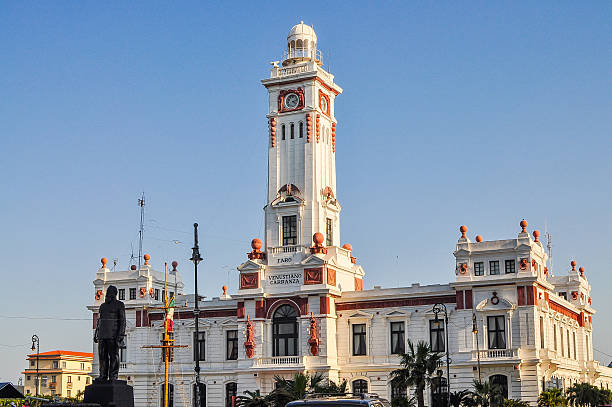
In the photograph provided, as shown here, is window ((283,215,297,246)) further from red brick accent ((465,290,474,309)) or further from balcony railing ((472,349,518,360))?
balcony railing ((472,349,518,360))

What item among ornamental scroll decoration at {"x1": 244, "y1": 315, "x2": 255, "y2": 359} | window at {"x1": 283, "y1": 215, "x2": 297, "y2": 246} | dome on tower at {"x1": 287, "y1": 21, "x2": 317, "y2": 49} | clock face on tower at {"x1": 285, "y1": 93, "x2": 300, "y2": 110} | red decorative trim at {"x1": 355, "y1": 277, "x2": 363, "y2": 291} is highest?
dome on tower at {"x1": 287, "y1": 21, "x2": 317, "y2": 49}

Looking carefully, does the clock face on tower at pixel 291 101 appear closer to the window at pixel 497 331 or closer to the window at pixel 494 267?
the window at pixel 494 267

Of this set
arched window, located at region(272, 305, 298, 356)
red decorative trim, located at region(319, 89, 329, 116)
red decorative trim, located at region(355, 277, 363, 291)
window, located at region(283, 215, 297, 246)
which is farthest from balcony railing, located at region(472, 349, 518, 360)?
red decorative trim, located at region(319, 89, 329, 116)

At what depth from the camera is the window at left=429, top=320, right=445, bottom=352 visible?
2398 inches

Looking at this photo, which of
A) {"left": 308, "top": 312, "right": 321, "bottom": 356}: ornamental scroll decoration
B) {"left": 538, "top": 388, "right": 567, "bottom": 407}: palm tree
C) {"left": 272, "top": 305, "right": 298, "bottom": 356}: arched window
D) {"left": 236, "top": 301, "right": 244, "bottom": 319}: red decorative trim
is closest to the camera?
{"left": 538, "top": 388, "right": 567, "bottom": 407}: palm tree

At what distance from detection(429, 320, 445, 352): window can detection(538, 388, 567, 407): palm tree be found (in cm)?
775

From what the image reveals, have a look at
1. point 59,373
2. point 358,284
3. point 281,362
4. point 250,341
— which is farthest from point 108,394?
point 59,373

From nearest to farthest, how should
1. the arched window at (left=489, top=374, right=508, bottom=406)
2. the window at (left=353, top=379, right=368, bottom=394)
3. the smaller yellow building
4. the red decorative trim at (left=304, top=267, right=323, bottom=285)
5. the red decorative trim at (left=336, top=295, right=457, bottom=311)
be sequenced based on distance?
the arched window at (left=489, top=374, right=508, bottom=406)
the red decorative trim at (left=336, top=295, right=457, bottom=311)
the window at (left=353, top=379, right=368, bottom=394)
the red decorative trim at (left=304, top=267, right=323, bottom=285)
the smaller yellow building

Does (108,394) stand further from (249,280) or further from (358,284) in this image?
(358,284)

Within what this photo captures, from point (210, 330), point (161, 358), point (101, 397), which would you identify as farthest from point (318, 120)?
point (101, 397)

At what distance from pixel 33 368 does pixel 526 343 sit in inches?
3081

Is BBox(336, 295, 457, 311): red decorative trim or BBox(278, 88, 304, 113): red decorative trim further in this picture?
BBox(278, 88, 304, 113): red decorative trim

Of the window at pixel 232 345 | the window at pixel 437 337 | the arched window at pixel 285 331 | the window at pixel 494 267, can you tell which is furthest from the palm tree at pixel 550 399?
the window at pixel 232 345

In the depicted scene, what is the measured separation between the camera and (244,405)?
5219 cm
